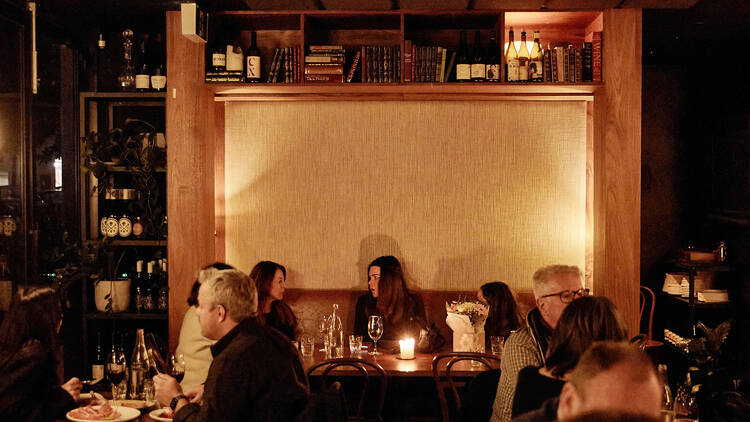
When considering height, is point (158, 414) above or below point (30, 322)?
below

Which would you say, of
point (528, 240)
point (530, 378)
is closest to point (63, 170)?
point (528, 240)

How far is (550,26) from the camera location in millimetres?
5527

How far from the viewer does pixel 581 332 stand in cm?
263

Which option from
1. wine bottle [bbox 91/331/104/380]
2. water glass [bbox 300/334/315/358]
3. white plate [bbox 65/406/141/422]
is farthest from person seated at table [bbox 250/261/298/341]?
white plate [bbox 65/406/141/422]

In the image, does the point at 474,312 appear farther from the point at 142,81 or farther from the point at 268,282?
the point at 142,81

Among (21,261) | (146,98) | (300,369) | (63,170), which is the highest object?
(146,98)

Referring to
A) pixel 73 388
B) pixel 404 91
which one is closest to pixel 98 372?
pixel 73 388

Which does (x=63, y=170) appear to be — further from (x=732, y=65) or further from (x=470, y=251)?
(x=732, y=65)

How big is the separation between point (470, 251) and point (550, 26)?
176 centimetres

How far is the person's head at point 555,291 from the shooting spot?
338 cm

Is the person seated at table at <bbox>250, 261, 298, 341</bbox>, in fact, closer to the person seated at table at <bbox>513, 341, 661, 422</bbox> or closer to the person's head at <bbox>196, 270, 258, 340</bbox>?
the person's head at <bbox>196, 270, 258, 340</bbox>

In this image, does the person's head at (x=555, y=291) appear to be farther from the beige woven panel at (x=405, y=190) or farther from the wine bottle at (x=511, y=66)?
the beige woven panel at (x=405, y=190)

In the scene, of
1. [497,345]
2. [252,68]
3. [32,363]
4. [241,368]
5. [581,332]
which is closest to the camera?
[581,332]

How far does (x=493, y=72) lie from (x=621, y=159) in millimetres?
1066
